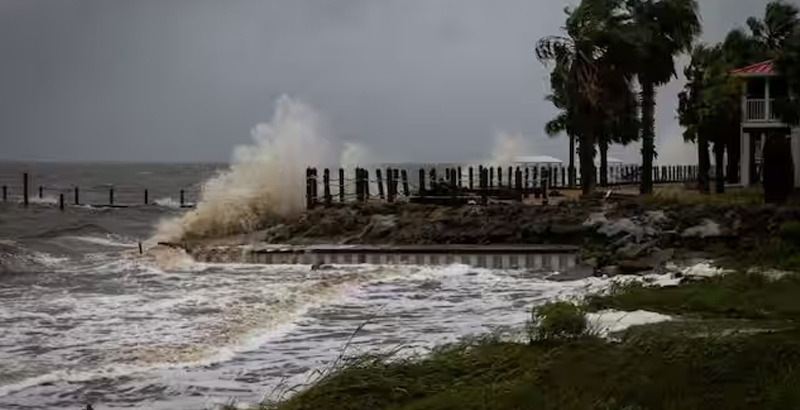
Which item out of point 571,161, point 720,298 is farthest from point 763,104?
point 720,298

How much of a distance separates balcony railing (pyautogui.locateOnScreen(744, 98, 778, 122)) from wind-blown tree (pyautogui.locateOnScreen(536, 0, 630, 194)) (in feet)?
16.0

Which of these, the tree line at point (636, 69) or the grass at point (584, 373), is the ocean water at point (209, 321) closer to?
the grass at point (584, 373)

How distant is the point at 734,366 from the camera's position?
330 inches

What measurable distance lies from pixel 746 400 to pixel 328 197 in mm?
28022

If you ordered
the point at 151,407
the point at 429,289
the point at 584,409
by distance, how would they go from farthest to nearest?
the point at 429,289
the point at 151,407
the point at 584,409

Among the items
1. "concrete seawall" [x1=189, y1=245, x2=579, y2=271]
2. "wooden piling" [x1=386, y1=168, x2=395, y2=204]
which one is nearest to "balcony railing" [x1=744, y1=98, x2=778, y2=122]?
"wooden piling" [x1=386, y1=168, x2=395, y2=204]

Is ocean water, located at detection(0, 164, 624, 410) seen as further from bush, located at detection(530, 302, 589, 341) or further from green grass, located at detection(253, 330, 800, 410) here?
green grass, located at detection(253, 330, 800, 410)

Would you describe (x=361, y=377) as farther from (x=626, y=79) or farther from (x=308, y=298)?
(x=626, y=79)

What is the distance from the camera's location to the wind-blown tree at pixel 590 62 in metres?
36.0

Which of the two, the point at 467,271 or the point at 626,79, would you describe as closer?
the point at 467,271

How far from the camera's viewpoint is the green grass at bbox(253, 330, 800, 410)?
25.4 feet

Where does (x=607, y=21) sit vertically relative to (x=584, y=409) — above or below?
above

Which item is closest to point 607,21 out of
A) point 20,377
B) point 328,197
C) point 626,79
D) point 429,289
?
point 626,79

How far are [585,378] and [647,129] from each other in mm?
29601
